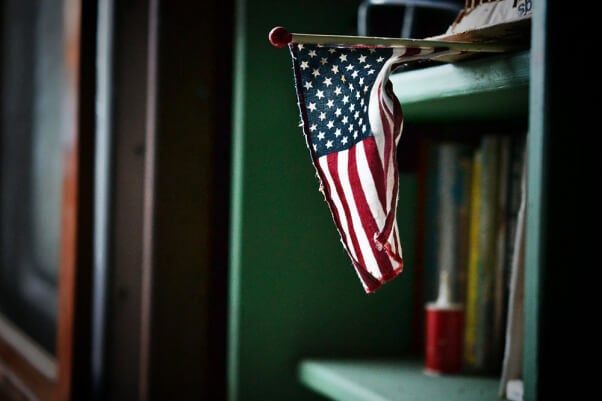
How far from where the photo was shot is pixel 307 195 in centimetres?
A: 140

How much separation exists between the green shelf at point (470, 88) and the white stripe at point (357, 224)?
18 centimetres

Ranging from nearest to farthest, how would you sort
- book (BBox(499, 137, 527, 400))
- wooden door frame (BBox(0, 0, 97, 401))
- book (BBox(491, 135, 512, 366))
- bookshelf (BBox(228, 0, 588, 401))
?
1. book (BBox(499, 137, 527, 400))
2. book (BBox(491, 135, 512, 366))
3. bookshelf (BBox(228, 0, 588, 401))
4. wooden door frame (BBox(0, 0, 97, 401))

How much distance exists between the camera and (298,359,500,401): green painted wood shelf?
110 cm

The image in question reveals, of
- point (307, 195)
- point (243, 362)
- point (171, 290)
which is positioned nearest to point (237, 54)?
point (307, 195)

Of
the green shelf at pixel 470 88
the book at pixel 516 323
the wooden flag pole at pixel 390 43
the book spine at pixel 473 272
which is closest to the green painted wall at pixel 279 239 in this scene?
the book spine at pixel 473 272

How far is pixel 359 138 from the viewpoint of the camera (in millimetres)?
921

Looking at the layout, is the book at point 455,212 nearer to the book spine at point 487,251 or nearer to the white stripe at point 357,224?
the book spine at point 487,251

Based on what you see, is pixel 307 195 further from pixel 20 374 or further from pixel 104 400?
pixel 20 374

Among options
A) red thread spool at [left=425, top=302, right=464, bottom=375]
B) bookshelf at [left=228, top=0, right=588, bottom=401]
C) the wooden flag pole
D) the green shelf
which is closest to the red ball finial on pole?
the wooden flag pole

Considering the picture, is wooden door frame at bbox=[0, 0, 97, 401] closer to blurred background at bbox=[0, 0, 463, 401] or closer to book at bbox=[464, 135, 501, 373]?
blurred background at bbox=[0, 0, 463, 401]

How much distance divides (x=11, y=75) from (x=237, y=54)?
5.75 ft

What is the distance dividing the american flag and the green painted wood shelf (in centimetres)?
27

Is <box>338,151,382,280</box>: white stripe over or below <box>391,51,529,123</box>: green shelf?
below

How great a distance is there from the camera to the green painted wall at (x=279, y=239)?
1.36m
